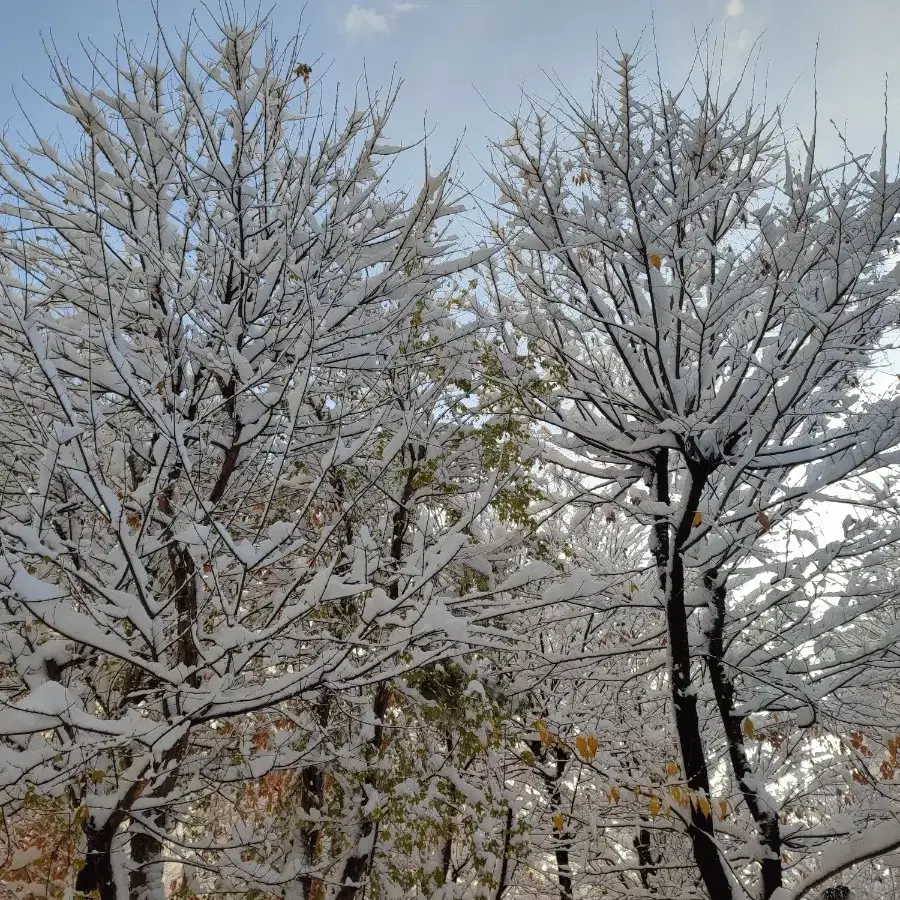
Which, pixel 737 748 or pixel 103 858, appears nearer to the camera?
pixel 103 858

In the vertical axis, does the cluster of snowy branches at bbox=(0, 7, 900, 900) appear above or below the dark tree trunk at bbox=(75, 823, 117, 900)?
above

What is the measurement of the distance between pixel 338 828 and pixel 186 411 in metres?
3.49

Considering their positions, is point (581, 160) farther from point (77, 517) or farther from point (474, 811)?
point (474, 811)

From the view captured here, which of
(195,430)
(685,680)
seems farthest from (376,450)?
(685,680)

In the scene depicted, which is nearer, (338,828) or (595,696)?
(338,828)

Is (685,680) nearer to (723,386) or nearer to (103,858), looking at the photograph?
(723,386)

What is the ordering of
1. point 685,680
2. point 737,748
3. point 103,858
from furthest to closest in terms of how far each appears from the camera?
point 737,748
point 685,680
point 103,858

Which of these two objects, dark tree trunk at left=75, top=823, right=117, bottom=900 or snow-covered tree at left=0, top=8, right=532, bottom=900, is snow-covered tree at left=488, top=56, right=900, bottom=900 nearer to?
snow-covered tree at left=0, top=8, right=532, bottom=900

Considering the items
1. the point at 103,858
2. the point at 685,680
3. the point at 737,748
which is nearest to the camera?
the point at 103,858

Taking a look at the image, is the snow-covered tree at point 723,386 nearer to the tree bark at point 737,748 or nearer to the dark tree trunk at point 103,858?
the tree bark at point 737,748

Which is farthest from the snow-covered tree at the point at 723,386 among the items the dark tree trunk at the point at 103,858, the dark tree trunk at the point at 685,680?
the dark tree trunk at the point at 103,858

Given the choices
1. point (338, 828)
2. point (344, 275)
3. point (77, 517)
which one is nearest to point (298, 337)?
point (344, 275)

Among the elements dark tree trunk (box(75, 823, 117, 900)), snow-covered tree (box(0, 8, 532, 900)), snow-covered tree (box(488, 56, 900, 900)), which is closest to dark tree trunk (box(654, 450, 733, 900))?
snow-covered tree (box(488, 56, 900, 900))

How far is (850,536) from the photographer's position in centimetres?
393
